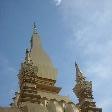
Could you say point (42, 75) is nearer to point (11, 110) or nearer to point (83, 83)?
point (83, 83)

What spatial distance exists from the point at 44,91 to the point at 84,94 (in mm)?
6320

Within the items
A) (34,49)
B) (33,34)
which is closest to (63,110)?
(34,49)

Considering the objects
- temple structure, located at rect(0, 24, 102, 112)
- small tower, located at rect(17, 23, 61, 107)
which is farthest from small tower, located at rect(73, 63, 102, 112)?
small tower, located at rect(17, 23, 61, 107)

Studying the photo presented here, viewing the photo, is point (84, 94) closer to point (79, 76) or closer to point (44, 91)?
point (79, 76)

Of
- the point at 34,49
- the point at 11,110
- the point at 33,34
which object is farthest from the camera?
the point at 33,34

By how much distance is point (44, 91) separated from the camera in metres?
35.4

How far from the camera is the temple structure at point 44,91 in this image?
88.6 feet

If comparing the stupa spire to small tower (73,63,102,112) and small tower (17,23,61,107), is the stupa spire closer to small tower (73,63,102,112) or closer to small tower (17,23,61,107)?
small tower (73,63,102,112)

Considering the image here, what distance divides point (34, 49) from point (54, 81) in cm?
534

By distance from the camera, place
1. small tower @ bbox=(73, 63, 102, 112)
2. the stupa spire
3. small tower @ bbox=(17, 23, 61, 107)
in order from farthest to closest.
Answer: the stupa spire
small tower @ bbox=(73, 63, 102, 112)
small tower @ bbox=(17, 23, 61, 107)

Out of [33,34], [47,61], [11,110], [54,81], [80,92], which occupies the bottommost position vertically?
[11,110]

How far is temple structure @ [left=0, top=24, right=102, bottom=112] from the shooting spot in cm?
2700

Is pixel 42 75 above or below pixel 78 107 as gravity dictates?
above

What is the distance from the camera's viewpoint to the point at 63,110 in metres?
31.5
